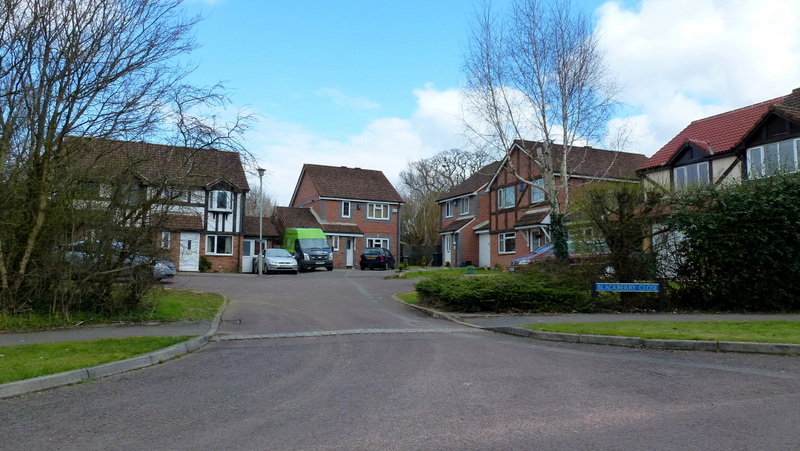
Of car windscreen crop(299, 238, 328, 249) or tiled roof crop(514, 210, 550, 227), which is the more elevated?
tiled roof crop(514, 210, 550, 227)

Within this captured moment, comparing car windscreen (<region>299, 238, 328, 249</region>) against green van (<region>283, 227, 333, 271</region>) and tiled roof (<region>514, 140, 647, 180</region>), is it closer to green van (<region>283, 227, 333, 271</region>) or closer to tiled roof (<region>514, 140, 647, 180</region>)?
green van (<region>283, 227, 333, 271</region>)

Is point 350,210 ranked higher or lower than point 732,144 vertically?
lower

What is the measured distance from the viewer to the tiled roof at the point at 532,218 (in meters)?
34.0

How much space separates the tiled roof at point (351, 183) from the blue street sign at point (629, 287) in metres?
32.0

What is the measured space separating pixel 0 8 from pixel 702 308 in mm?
17459

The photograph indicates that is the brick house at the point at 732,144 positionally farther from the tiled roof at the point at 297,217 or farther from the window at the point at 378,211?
the tiled roof at the point at 297,217

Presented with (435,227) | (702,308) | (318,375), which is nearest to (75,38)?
(318,375)

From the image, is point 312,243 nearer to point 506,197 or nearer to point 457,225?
point 457,225

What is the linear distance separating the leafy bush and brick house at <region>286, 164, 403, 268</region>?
3029cm

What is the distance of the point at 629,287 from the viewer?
14602mm

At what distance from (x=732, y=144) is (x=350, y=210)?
90.4 ft

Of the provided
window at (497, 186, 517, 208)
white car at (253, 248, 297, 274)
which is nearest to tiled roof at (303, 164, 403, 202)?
window at (497, 186, 517, 208)

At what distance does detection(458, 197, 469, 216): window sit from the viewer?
45156 millimetres

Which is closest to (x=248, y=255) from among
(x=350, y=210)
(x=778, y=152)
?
(x=350, y=210)
